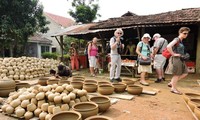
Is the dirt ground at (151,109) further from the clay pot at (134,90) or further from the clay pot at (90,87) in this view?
the clay pot at (90,87)

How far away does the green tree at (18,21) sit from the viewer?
1281 cm

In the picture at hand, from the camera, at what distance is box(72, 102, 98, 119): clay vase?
274cm

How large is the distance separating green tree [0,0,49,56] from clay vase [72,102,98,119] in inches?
468

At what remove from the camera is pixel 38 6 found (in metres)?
15.1

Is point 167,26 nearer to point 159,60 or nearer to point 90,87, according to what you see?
point 159,60

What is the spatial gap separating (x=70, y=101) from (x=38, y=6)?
14190mm

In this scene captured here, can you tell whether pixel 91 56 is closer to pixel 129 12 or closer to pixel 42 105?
pixel 42 105

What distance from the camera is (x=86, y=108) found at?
301cm

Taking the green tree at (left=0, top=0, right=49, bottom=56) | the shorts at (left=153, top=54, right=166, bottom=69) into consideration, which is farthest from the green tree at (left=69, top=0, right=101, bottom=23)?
the shorts at (left=153, top=54, right=166, bottom=69)

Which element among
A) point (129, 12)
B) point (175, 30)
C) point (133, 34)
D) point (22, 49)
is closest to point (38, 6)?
point (22, 49)

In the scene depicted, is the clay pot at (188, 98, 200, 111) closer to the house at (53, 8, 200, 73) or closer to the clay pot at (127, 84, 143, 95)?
the clay pot at (127, 84, 143, 95)

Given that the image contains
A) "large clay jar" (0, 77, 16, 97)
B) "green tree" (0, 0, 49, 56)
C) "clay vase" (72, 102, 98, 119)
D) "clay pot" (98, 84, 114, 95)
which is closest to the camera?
"clay vase" (72, 102, 98, 119)

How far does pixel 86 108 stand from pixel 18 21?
43.6 feet

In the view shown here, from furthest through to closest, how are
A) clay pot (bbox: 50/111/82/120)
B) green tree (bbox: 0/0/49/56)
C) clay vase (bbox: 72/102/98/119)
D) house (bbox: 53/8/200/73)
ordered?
green tree (bbox: 0/0/49/56) < house (bbox: 53/8/200/73) < clay vase (bbox: 72/102/98/119) < clay pot (bbox: 50/111/82/120)
